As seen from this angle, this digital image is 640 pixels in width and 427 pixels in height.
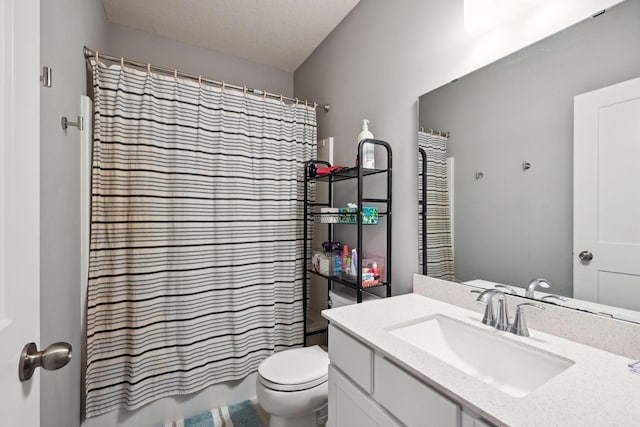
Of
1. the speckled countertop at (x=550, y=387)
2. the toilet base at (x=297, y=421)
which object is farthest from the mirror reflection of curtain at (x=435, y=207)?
the toilet base at (x=297, y=421)

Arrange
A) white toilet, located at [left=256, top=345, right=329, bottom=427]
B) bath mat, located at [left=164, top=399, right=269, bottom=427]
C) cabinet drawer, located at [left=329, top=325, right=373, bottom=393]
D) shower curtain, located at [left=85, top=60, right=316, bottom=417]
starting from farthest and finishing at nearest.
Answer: bath mat, located at [left=164, top=399, right=269, bottom=427] → shower curtain, located at [left=85, top=60, right=316, bottom=417] → white toilet, located at [left=256, top=345, right=329, bottom=427] → cabinet drawer, located at [left=329, top=325, right=373, bottom=393]

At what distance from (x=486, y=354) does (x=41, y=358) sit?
3.89 feet

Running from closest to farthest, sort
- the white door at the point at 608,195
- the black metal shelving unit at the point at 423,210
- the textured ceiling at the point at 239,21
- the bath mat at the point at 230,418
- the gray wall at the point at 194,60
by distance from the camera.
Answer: the white door at the point at 608,195 → the black metal shelving unit at the point at 423,210 → the bath mat at the point at 230,418 → the textured ceiling at the point at 239,21 → the gray wall at the point at 194,60

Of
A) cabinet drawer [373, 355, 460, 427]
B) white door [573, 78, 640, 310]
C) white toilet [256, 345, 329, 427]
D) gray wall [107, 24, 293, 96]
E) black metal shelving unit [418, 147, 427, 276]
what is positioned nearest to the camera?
cabinet drawer [373, 355, 460, 427]

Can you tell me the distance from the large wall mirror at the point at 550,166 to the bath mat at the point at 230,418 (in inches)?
54.0

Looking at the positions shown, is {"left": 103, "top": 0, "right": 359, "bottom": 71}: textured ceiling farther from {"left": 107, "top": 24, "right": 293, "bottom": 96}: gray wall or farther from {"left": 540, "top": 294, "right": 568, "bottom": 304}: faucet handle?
{"left": 540, "top": 294, "right": 568, "bottom": 304}: faucet handle

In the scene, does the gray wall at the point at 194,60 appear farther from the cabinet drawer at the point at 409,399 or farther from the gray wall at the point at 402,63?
the cabinet drawer at the point at 409,399

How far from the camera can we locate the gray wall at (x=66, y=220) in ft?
3.38

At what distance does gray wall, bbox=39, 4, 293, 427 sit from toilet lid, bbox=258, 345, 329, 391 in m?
0.60

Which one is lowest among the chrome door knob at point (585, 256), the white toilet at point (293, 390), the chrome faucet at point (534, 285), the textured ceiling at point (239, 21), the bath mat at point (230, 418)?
the bath mat at point (230, 418)

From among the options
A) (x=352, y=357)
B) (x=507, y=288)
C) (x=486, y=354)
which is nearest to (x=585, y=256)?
(x=507, y=288)

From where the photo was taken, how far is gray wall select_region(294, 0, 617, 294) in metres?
1.11

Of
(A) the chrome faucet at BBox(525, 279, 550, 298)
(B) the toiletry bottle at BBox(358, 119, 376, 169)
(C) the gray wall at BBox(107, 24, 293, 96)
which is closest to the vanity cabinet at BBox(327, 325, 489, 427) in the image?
(A) the chrome faucet at BBox(525, 279, 550, 298)

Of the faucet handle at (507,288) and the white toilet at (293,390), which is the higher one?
the faucet handle at (507,288)
